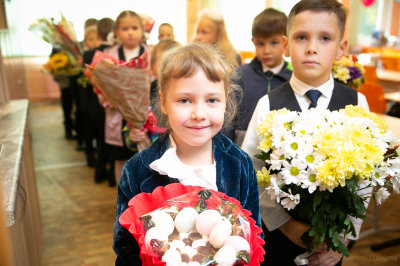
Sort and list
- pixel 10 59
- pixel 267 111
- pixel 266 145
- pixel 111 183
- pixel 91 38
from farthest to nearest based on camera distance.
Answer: pixel 91 38 < pixel 111 183 < pixel 10 59 < pixel 267 111 < pixel 266 145

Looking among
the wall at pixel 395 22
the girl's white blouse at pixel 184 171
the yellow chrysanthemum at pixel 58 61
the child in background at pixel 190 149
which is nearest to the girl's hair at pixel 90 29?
the yellow chrysanthemum at pixel 58 61

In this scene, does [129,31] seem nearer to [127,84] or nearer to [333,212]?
[127,84]

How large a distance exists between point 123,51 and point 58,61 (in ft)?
6.55

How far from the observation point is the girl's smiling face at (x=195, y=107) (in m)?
1.03

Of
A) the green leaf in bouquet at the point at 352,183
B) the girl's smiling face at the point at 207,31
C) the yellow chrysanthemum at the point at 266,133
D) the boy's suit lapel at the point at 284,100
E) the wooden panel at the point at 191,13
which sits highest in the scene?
the wooden panel at the point at 191,13

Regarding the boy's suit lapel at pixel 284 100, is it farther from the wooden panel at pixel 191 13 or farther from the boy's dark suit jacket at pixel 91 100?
the wooden panel at pixel 191 13

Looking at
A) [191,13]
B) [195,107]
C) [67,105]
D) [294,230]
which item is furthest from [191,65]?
[67,105]

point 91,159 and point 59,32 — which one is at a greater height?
point 59,32

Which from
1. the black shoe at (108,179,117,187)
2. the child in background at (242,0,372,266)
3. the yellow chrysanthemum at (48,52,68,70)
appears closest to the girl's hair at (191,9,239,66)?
the child in background at (242,0,372,266)

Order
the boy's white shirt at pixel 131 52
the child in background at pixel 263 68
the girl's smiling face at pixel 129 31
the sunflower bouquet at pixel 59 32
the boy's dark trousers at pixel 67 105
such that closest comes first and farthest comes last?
the child in background at pixel 263 68 → the girl's smiling face at pixel 129 31 → the boy's white shirt at pixel 131 52 → the sunflower bouquet at pixel 59 32 → the boy's dark trousers at pixel 67 105

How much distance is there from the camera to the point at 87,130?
4.50 meters

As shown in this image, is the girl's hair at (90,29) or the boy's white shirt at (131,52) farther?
the girl's hair at (90,29)

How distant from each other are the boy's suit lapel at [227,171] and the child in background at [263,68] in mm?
643

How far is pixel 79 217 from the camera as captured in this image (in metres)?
3.17
